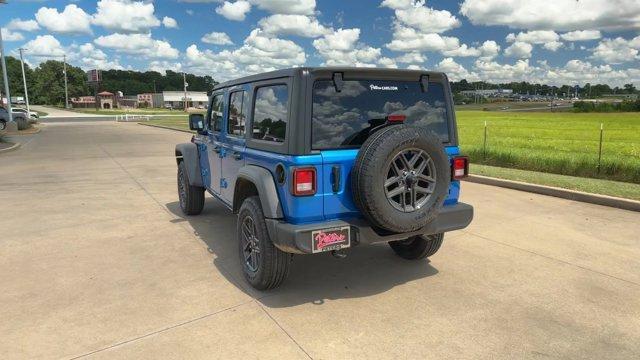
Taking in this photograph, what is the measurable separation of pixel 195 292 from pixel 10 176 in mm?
9027

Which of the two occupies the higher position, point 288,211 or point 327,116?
point 327,116

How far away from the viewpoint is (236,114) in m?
4.69

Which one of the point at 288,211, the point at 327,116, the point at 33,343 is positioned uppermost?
the point at 327,116

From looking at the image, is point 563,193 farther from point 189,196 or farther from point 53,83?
point 53,83

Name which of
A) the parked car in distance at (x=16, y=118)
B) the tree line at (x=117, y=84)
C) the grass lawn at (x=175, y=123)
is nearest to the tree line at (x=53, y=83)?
the tree line at (x=117, y=84)

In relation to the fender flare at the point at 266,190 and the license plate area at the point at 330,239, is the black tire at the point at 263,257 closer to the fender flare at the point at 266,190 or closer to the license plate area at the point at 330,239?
the fender flare at the point at 266,190

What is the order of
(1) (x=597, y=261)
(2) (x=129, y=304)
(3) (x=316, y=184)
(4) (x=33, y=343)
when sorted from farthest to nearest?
(1) (x=597, y=261) → (2) (x=129, y=304) → (3) (x=316, y=184) → (4) (x=33, y=343)

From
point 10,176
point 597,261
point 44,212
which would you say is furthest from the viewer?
point 10,176

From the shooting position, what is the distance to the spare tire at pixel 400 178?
3389mm

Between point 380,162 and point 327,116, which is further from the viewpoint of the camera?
point 327,116

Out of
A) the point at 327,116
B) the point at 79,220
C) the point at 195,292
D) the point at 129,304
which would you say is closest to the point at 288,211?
the point at 327,116

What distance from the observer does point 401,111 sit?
3.91 m

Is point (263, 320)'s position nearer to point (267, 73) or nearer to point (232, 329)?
point (232, 329)

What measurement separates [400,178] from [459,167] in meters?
0.96
